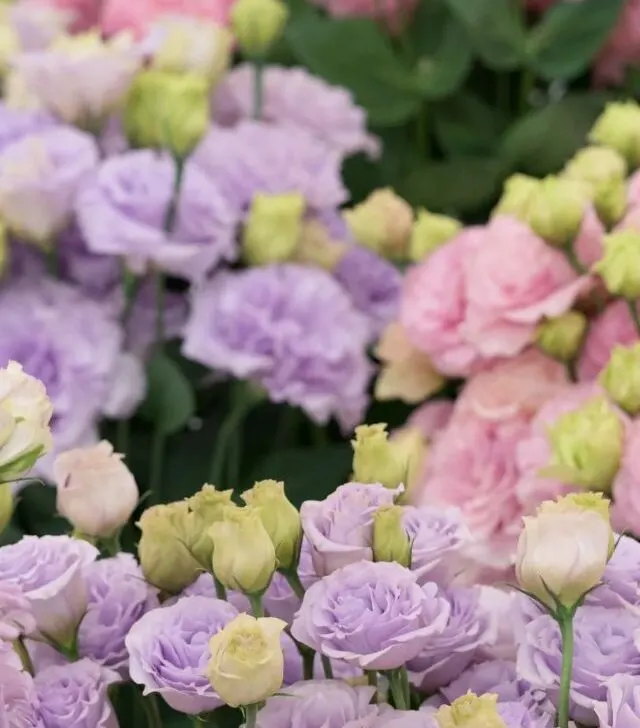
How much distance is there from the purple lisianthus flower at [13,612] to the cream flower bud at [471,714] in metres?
0.08

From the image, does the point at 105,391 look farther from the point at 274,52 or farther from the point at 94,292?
the point at 274,52

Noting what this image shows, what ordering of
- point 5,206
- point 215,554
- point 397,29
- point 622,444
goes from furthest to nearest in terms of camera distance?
point 397,29 → point 5,206 → point 622,444 → point 215,554

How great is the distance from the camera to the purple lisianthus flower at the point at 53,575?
0.27 meters

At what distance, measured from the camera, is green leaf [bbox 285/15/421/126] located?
608 mm

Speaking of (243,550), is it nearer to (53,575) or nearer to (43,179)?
(53,575)

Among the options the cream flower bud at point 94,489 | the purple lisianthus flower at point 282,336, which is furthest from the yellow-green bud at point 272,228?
the cream flower bud at point 94,489

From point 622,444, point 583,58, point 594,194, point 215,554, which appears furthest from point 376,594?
point 583,58

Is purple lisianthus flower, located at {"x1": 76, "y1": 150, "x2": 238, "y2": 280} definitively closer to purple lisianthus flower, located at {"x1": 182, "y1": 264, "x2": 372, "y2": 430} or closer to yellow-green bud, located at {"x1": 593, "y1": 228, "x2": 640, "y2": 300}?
purple lisianthus flower, located at {"x1": 182, "y1": 264, "x2": 372, "y2": 430}

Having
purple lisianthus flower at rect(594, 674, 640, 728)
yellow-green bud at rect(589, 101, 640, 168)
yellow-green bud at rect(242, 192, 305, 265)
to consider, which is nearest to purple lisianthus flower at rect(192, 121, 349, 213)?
yellow-green bud at rect(242, 192, 305, 265)

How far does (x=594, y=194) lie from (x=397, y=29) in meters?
0.23

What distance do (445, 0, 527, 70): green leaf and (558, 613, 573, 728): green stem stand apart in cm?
39

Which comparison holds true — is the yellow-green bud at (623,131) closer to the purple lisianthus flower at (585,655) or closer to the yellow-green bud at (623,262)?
the yellow-green bud at (623,262)

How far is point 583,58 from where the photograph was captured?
1.91ft

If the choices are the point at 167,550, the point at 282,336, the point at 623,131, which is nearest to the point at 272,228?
the point at 282,336
